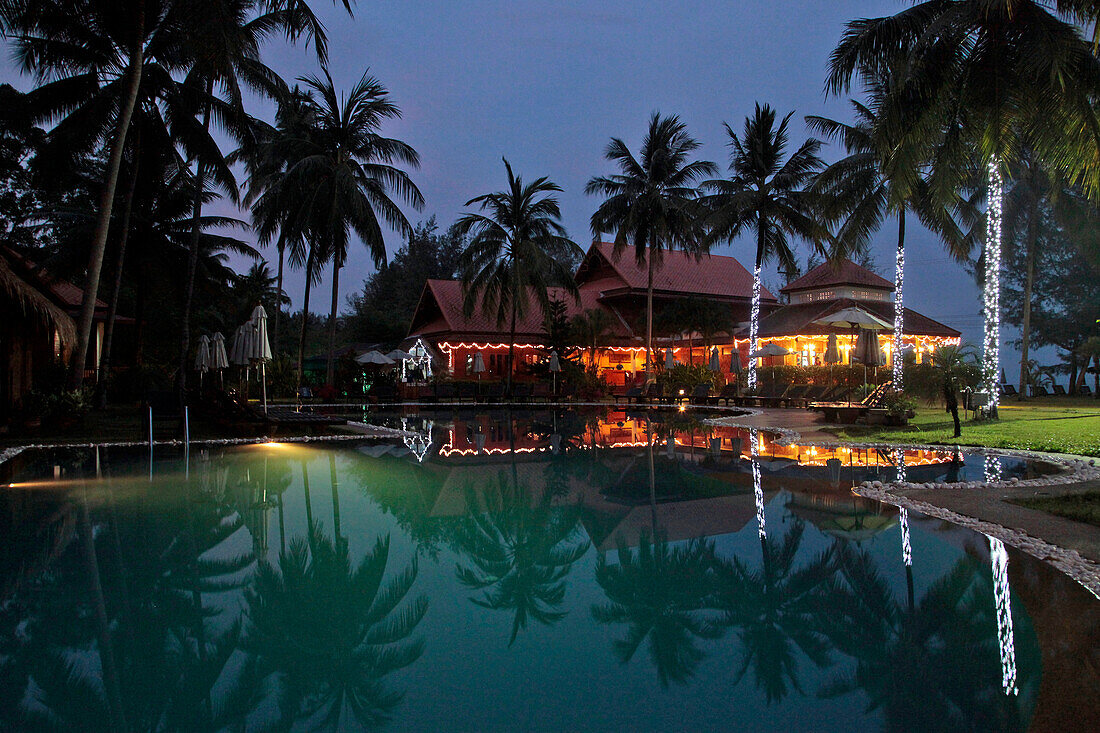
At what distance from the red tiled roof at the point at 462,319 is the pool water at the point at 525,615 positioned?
2463cm

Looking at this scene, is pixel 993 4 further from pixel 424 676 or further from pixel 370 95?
pixel 370 95

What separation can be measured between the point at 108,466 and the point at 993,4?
48.5ft

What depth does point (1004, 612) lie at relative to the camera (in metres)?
4.19

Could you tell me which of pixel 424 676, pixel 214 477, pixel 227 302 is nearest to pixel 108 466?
pixel 214 477

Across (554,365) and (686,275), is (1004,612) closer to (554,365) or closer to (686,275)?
(554,365)

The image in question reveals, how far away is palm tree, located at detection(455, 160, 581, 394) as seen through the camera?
89.5 feet

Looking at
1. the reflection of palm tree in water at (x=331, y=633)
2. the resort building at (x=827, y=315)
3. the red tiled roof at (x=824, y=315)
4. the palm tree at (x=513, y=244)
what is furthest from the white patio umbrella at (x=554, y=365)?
the reflection of palm tree in water at (x=331, y=633)

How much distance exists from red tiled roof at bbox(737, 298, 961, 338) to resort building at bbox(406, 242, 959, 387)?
54 mm

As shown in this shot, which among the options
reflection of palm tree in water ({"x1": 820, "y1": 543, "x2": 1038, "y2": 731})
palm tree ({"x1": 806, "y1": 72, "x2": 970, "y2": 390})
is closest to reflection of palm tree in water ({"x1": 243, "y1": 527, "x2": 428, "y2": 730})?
reflection of palm tree in water ({"x1": 820, "y1": 543, "x2": 1038, "y2": 731})

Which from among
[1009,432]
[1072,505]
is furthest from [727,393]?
[1072,505]

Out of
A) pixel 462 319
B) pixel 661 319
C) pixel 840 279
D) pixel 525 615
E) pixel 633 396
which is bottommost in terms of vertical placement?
pixel 525 615

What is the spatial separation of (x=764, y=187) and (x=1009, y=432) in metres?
14.6

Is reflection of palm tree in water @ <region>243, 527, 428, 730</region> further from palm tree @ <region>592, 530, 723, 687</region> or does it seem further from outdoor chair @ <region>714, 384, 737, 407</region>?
outdoor chair @ <region>714, 384, 737, 407</region>

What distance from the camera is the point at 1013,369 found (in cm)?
3966
